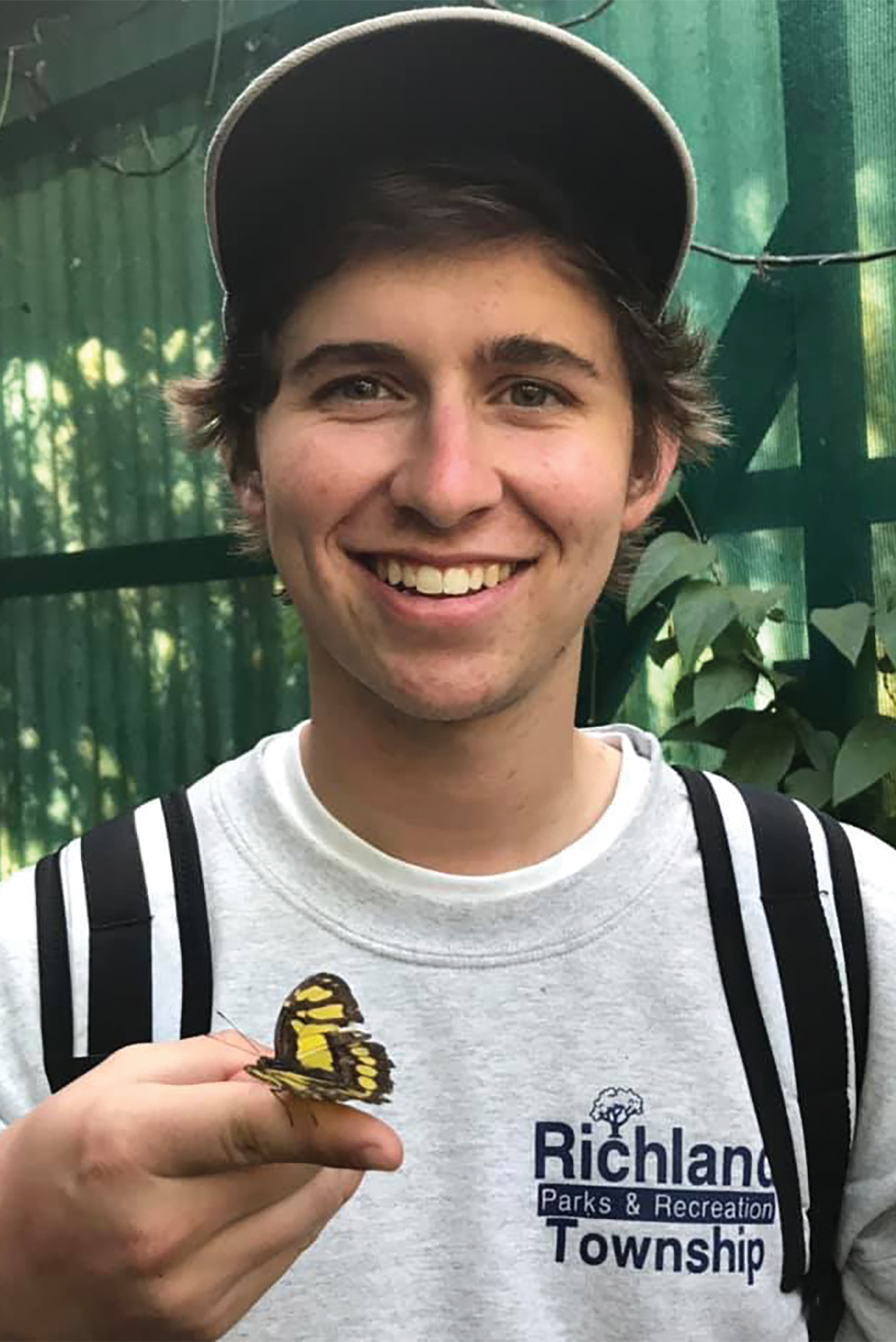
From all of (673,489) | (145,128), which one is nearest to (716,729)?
(673,489)

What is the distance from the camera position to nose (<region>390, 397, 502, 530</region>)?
47.1 inches

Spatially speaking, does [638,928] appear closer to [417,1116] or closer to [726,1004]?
[726,1004]

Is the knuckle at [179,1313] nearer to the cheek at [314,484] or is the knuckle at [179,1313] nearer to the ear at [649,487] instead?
the cheek at [314,484]

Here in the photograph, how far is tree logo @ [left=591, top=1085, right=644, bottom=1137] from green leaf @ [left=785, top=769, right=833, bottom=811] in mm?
1240

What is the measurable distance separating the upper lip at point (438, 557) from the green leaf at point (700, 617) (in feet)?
4.02

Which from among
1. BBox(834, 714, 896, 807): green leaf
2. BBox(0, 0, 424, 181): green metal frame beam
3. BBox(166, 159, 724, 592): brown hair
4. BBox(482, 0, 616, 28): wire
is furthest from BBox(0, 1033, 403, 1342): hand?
BBox(0, 0, 424, 181): green metal frame beam

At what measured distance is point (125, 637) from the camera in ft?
13.0

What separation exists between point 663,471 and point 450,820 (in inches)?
19.6

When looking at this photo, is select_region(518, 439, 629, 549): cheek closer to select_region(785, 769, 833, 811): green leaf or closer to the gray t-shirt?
the gray t-shirt

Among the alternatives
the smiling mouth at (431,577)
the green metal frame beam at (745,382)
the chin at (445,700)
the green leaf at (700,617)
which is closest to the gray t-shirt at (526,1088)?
the chin at (445,700)

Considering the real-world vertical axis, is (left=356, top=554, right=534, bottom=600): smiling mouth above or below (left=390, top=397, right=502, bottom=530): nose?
below

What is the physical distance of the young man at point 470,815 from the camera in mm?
1205

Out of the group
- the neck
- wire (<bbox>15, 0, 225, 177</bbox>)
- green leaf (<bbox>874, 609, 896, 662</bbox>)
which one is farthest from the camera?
wire (<bbox>15, 0, 225, 177</bbox>)

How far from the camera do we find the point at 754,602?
2.45 m
